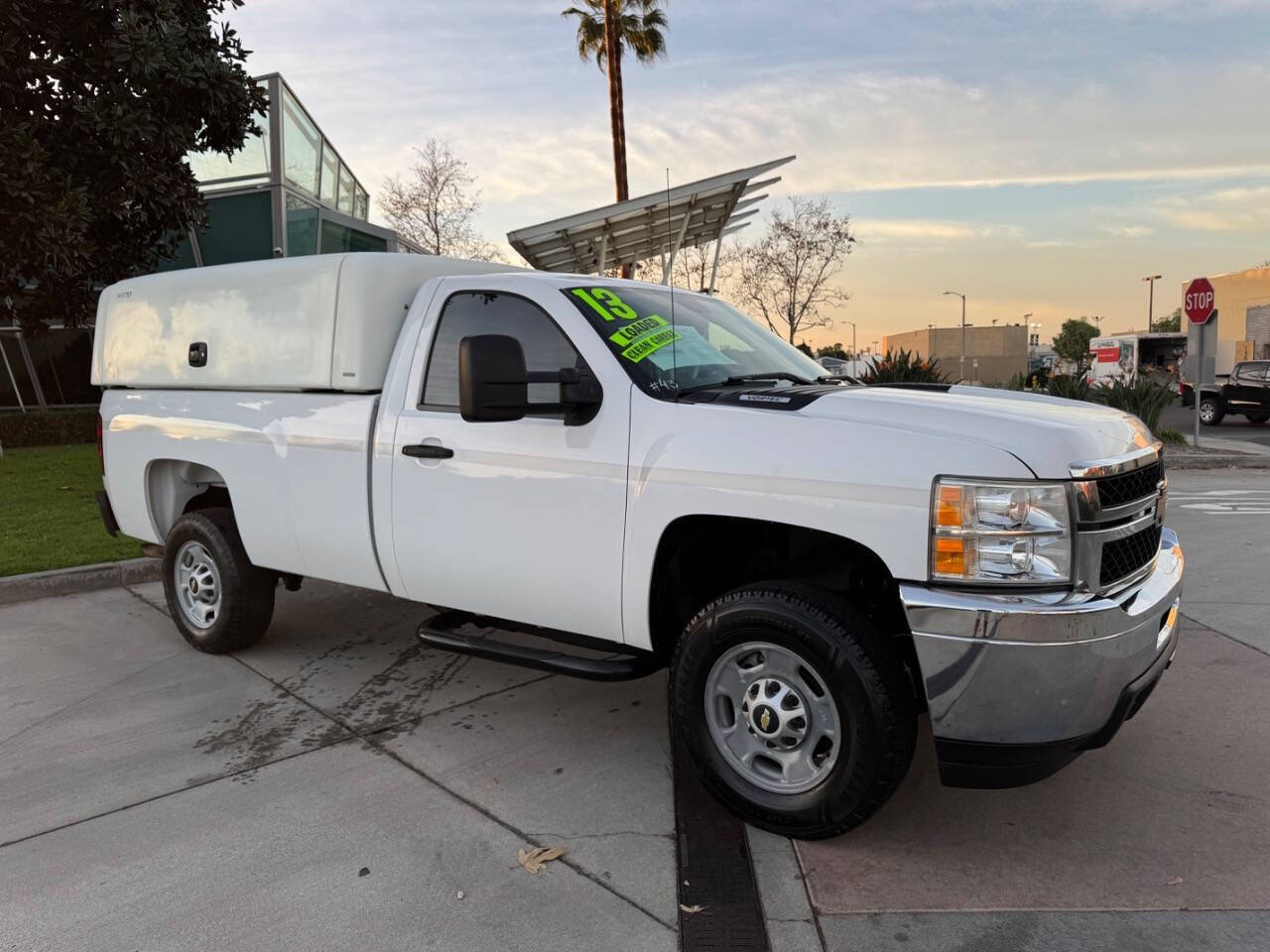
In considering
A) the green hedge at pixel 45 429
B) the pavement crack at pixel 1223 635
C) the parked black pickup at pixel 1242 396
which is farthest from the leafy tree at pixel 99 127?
the parked black pickup at pixel 1242 396

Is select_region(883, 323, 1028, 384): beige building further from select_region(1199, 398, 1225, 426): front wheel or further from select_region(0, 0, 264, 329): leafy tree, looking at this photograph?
select_region(0, 0, 264, 329): leafy tree

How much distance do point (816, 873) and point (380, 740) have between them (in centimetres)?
202

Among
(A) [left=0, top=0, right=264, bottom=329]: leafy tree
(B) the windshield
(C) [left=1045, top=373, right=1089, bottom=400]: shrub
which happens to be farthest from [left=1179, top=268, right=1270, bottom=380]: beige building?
(B) the windshield

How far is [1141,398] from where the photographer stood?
1457 centimetres

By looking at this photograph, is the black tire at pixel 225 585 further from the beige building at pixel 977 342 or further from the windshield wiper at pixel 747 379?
the beige building at pixel 977 342

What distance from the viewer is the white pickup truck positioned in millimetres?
2717

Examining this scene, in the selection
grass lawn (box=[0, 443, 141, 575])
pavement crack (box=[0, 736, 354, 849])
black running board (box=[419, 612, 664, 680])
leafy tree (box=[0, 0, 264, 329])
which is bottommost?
pavement crack (box=[0, 736, 354, 849])

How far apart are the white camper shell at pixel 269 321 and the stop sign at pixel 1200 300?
47.5 feet

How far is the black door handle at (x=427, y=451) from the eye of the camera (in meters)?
3.87

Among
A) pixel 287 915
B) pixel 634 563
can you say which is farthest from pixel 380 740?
pixel 634 563

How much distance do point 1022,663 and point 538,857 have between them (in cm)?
166

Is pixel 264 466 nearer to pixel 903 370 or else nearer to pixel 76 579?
pixel 76 579

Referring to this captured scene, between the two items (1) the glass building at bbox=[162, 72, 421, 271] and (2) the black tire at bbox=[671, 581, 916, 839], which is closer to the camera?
(2) the black tire at bbox=[671, 581, 916, 839]

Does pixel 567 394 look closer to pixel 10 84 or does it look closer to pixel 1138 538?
pixel 1138 538
